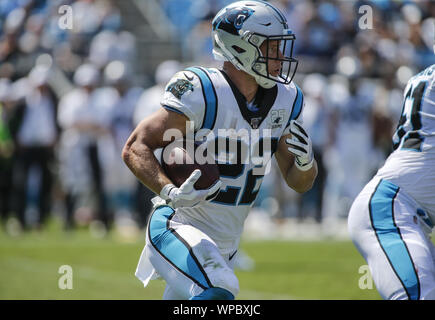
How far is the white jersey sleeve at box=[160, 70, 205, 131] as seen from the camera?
3.62m

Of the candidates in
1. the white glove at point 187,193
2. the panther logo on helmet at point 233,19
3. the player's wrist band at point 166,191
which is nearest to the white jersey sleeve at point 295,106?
the panther logo on helmet at point 233,19

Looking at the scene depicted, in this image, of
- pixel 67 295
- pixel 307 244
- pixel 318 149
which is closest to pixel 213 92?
pixel 67 295

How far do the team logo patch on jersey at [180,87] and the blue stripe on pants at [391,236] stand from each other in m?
1.05

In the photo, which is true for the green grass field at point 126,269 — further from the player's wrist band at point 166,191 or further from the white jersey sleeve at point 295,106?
the player's wrist band at point 166,191

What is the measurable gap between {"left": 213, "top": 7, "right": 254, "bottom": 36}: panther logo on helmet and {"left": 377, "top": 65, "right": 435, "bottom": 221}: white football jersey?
0.93 meters

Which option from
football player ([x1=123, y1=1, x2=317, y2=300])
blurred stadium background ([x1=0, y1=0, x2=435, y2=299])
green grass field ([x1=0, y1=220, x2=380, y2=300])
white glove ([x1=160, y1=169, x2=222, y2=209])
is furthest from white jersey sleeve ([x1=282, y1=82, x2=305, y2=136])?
blurred stadium background ([x1=0, y1=0, x2=435, y2=299])

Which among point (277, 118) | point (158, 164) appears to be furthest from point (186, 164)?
point (277, 118)

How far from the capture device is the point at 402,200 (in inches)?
151

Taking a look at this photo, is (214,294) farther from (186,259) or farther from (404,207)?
(404,207)

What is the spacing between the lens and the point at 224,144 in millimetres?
3773

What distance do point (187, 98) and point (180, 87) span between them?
0.07 metres

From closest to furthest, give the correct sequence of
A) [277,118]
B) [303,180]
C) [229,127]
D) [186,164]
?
1. [186,164]
2. [229,127]
3. [277,118]
4. [303,180]

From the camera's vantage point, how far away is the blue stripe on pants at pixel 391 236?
11.5ft
